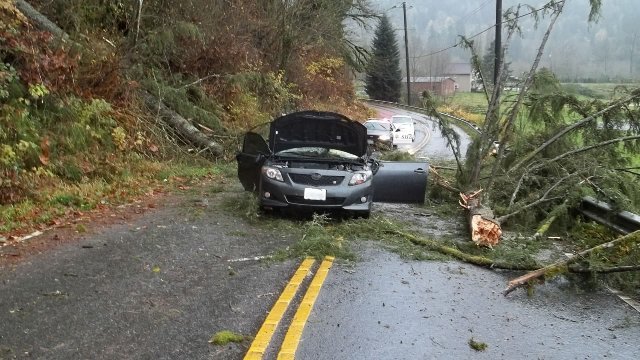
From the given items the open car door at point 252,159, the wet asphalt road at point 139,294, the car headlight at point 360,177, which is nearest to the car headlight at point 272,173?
the open car door at point 252,159

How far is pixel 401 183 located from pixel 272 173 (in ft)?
10.9

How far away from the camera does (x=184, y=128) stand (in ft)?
51.6

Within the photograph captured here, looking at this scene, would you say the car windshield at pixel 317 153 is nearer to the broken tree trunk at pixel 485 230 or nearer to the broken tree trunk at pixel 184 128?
the broken tree trunk at pixel 485 230

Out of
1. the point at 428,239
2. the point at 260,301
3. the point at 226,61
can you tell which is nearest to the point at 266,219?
the point at 428,239

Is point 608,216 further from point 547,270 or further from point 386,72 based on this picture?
point 386,72

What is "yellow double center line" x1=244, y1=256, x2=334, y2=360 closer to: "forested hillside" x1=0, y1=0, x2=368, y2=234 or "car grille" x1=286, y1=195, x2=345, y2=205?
"car grille" x1=286, y1=195, x2=345, y2=205

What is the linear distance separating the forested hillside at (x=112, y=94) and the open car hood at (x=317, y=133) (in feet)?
8.92

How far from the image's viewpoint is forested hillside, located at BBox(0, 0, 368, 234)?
974 cm

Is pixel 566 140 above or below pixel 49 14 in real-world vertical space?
below

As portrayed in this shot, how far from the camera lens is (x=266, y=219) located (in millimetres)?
9352

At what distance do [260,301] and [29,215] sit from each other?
4.43m

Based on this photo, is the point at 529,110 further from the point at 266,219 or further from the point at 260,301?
the point at 260,301

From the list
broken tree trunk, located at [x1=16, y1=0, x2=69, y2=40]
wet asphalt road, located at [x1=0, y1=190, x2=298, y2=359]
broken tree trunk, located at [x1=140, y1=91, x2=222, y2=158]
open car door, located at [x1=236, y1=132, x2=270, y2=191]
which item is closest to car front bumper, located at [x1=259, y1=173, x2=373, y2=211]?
open car door, located at [x1=236, y1=132, x2=270, y2=191]

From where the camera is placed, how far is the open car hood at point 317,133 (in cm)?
1056
